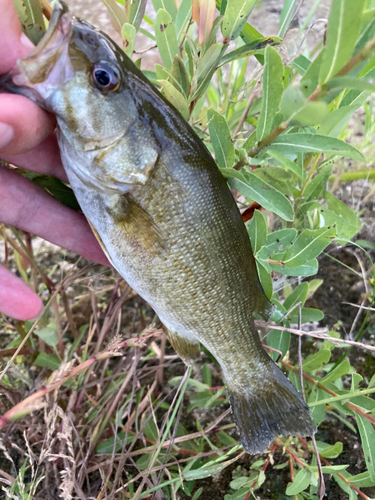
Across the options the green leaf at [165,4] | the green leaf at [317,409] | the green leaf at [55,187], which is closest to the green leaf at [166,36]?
the green leaf at [165,4]

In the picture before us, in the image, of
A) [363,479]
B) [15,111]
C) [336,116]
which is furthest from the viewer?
[363,479]

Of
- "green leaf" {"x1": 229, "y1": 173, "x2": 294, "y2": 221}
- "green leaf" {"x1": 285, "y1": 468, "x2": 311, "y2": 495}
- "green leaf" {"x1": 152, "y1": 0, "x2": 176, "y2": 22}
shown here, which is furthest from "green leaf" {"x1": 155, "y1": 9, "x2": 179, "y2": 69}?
"green leaf" {"x1": 285, "y1": 468, "x2": 311, "y2": 495}

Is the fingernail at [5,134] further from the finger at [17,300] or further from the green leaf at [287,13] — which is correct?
the green leaf at [287,13]

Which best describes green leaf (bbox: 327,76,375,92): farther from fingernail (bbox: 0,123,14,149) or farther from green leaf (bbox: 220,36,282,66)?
fingernail (bbox: 0,123,14,149)

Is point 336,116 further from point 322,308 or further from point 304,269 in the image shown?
point 322,308

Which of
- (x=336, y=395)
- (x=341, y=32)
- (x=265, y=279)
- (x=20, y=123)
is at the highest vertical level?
(x=341, y=32)

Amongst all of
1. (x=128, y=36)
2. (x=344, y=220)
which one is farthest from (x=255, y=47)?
(x=344, y=220)

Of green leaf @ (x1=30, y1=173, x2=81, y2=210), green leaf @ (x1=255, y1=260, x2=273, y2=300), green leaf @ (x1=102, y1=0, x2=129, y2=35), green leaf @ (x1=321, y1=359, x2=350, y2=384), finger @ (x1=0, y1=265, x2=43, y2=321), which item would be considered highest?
green leaf @ (x1=102, y1=0, x2=129, y2=35)
